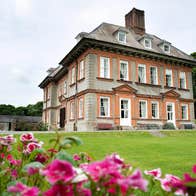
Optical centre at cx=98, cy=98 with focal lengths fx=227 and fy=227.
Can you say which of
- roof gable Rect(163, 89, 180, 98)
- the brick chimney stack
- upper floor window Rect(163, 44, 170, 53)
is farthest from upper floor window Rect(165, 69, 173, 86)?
the brick chimney stack

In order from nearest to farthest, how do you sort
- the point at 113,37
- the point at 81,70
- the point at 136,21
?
the point at 81,70 → the point at 113,37 → the point at 136,21

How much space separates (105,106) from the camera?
19.3 metres

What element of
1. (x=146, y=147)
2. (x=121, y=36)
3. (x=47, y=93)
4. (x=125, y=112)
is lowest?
(x=146, y=147)

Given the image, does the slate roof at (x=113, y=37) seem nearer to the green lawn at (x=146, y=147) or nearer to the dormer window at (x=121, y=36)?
the dormer window at (x=121, y=36)

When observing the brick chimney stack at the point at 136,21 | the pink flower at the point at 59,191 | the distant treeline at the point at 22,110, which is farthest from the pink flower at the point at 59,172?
the distant treeline at the point at 22,110

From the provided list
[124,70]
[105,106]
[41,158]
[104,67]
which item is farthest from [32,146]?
[124,70]

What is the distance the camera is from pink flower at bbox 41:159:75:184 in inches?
32.2

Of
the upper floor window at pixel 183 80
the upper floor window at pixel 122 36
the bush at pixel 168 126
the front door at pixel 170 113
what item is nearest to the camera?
the bush at pixel 168 126

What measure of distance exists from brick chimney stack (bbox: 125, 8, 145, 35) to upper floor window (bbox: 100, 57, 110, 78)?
28.9 ft

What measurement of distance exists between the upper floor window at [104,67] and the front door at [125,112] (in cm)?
267

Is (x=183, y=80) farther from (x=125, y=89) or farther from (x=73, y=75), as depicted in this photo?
(x=73, y=75)

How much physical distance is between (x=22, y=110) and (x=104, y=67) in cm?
5682

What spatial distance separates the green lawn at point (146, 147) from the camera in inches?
216

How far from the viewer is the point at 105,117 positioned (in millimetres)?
18812
